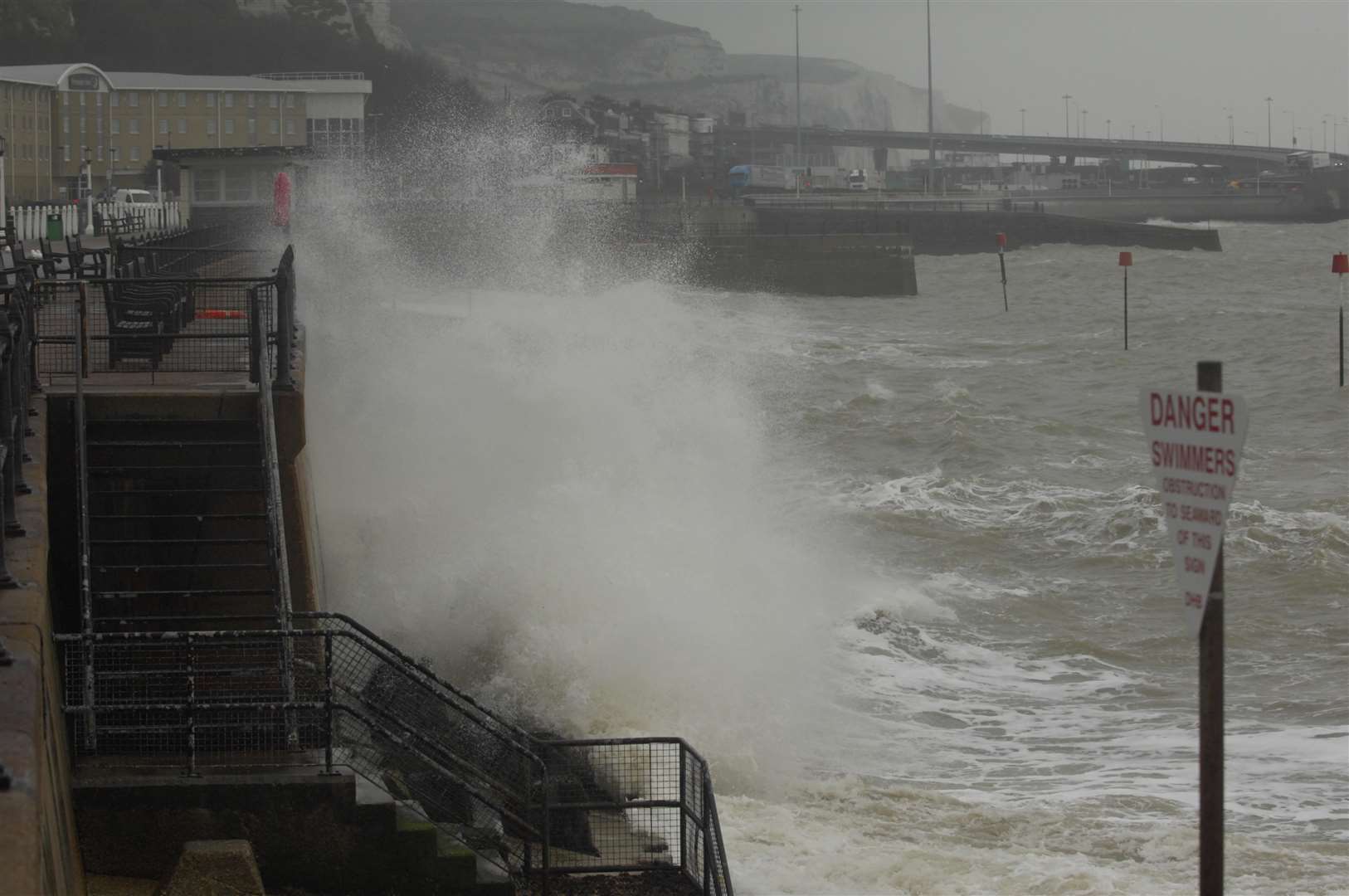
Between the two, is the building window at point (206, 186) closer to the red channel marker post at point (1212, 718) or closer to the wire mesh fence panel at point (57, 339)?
the wire mesh fence panel at point (57, 339)

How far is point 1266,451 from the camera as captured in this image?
29766 mm

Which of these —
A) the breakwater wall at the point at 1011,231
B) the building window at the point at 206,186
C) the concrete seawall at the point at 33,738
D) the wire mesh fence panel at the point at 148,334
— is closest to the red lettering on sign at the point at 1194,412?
the concrete seawall at the point at 33,738

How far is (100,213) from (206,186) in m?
14.9

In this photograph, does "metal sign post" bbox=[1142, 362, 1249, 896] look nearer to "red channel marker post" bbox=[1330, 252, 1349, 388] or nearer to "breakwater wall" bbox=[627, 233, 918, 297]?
"red channel marker post" bbox=[1330, 252, 1349, 388]

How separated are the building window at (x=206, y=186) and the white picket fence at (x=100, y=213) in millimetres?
6401

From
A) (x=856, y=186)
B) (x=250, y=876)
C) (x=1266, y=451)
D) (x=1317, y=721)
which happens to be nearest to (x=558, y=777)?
(x=250, y=876)

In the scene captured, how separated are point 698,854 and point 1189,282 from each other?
6744 cm

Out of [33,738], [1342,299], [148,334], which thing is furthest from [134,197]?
[33,738]

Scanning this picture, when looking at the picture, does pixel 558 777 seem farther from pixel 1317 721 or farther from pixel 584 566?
pixel 1317 721

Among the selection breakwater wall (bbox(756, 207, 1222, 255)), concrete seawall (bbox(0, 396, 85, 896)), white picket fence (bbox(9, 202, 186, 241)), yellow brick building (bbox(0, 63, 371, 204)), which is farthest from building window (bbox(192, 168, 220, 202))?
concrete seawall (bbox(0, 396, 85, 896))

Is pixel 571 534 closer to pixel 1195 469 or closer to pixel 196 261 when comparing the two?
pixel 196 261

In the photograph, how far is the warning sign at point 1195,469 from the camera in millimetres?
4988

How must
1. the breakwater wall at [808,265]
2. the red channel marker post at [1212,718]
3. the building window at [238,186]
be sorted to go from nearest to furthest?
the red channel marker post at [1212,718] < the building window at [238,186] < the breakwater wall at [808,265]

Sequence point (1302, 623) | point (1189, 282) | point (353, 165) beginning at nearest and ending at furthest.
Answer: point (1302, 623), point (1189, 282), point (353, 165)
